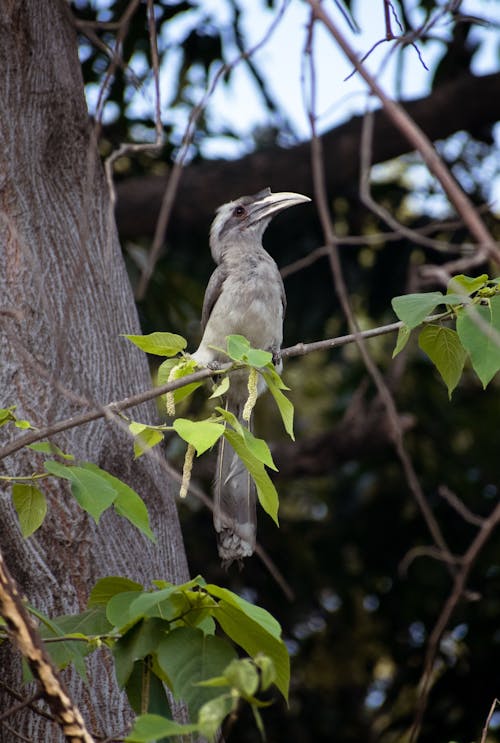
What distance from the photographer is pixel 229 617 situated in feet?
7.30

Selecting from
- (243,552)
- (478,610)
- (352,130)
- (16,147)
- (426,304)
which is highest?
(352,130)

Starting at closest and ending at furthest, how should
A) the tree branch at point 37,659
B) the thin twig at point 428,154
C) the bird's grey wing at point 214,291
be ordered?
the thin twig at point 428,154 → the tree branch at point 37,659 → the bird's grey wing at point 214,291

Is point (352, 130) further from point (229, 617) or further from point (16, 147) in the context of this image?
point (229, 617)

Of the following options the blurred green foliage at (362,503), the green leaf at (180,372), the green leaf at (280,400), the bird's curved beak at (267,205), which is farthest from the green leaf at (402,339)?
the blurred green foliage at (362,503)

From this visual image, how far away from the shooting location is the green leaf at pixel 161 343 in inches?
109

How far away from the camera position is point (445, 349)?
2.84 metres

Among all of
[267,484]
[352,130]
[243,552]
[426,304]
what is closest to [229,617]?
[267,484]

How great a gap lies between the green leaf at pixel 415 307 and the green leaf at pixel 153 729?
1135 millimetres

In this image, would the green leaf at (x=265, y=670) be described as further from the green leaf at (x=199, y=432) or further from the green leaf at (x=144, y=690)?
the green leaf at (x=199, y=432)

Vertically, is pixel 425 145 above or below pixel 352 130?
below

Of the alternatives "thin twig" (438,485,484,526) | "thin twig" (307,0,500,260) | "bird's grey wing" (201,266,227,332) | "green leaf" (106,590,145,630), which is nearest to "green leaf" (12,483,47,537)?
"green leaf" (106,590,145,630)

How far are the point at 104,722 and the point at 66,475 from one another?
102 cm

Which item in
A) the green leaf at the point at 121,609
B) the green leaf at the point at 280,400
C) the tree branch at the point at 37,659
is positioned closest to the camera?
the tree branch at the point at 37,659

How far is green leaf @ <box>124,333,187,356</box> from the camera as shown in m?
2.77
